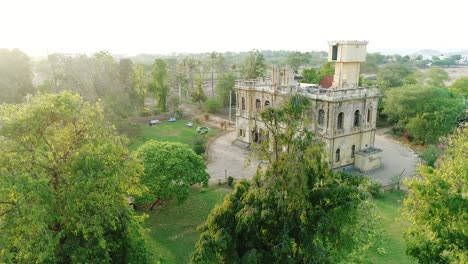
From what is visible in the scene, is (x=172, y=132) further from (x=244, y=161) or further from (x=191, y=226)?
(x=191, y=226)

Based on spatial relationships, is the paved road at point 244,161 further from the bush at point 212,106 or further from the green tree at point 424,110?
the bush at point 212,106

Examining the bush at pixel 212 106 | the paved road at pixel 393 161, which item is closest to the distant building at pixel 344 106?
the paved road at pixel 393 161

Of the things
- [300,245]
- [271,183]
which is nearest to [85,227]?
[271,183]

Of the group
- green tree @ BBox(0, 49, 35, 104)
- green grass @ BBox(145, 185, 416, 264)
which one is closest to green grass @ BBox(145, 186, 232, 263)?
green grass @ BBox(145, 185, 416, 264)

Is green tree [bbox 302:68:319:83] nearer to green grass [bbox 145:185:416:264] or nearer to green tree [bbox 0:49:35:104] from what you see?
green grass [bbox 145:185:416:264]

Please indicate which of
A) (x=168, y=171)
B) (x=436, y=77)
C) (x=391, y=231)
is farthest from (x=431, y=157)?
(x=436, y=77)

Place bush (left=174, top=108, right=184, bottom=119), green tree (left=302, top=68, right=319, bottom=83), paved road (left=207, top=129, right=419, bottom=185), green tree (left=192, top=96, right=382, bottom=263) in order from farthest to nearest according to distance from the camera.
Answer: green tree (left=302, top=68, right=319, bottom=83)
bush (left=174, top=108, right=184, bottom=119)
paved road (left=207, top=129, right=419, bottom=185)
green tree (left=192, top=96, right=382, bottom=263)
